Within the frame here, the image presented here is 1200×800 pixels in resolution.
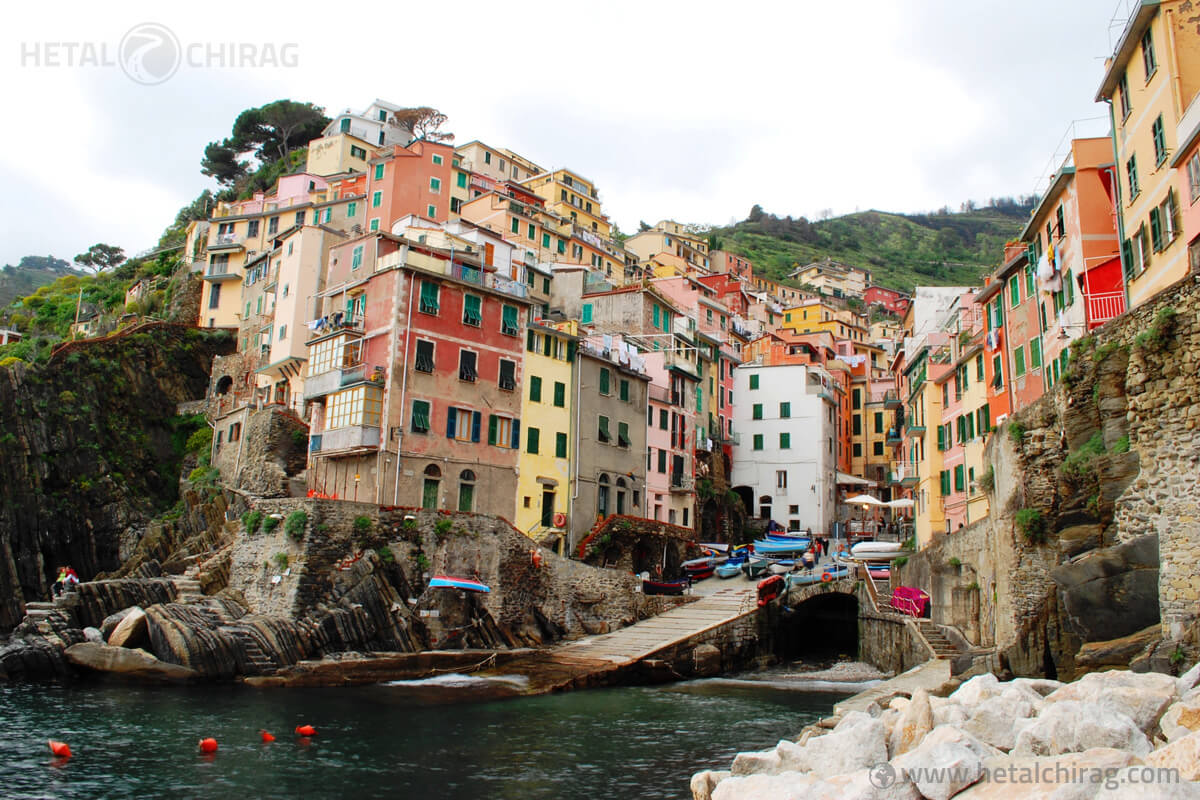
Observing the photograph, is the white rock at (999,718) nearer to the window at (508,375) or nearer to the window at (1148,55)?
the window at (1148,55)

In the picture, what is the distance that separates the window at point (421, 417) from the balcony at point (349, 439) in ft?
6.24

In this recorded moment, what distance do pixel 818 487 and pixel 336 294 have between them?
38.7 metres

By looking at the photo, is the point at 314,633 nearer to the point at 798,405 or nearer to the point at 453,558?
the point at 453,558

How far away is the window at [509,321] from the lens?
150ft

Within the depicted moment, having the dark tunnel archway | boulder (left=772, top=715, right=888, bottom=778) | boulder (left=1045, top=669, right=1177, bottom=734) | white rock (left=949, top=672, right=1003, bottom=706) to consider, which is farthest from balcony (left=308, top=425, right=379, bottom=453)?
boulder (left=1045, top=669, right=1177, bottom=734)

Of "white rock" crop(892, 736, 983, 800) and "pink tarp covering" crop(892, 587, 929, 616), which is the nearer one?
"white rock" crop(892, 736, 983, 800)

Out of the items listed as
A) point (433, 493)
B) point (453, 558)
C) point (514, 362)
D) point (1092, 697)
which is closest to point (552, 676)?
point (453, 558)

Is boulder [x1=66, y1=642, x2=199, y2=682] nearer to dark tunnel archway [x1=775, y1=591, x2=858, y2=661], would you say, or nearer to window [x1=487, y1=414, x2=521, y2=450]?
window [x1=487, y1=414, x2=521, y2=450]

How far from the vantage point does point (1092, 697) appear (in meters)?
13.1

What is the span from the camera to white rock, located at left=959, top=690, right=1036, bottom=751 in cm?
1377

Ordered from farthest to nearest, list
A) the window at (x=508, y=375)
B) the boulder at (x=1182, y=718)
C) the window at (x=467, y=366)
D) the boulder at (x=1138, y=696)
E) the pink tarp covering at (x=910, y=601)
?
the window at (x=508, y=375) < the window at (x=467, y=366) < the pink tarp covering at (x=910, y=601) < the boulder at (x=1138, y=696) < the boulder at (x=1182, y=718)

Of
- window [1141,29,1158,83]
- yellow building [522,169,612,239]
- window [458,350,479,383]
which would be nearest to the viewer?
window [1141,29,1158,83]

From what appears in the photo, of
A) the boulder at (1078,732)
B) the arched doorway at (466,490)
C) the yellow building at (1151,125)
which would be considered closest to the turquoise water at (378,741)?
the boulder at (1078,732)

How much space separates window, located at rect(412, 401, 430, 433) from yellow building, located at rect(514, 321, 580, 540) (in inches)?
231
